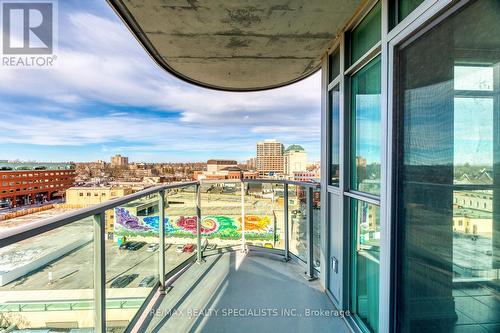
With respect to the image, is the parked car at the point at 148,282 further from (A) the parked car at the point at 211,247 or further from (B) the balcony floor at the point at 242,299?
(A) the parked car at the point at 211,247

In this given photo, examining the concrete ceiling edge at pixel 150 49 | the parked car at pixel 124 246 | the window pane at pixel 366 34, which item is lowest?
the parked car at pixel 124 246

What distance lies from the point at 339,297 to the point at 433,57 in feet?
7.14

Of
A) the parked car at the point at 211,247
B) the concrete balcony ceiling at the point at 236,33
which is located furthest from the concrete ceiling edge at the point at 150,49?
the parked car at the point at 211,247

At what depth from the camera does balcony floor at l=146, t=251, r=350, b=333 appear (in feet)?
6.52

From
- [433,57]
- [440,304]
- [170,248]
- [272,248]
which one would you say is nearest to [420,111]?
[433,57]

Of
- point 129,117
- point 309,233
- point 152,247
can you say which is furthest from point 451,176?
point 129,117

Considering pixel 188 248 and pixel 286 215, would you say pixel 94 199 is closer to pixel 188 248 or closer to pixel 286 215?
pixel 188 248

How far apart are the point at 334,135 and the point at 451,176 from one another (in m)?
1.59

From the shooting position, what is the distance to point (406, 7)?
1.34 m

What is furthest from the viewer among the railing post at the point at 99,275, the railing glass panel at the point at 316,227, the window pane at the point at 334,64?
the railing glass panel at the point at 316,227

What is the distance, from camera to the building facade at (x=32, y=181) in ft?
10.1

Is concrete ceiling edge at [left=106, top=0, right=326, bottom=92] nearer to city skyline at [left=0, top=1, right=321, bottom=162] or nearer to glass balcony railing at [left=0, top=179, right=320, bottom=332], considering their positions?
glass balcony railing at [left=0, top=179, right=320, bottom=332]

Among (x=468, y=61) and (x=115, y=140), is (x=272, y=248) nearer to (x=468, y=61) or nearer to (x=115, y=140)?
(x=468, y=61)

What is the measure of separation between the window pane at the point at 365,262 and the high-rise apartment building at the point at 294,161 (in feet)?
5.34
